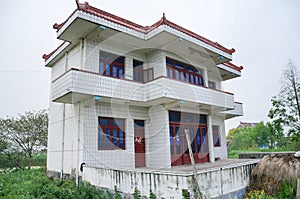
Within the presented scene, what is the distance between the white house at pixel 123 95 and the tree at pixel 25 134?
5788 millimetres

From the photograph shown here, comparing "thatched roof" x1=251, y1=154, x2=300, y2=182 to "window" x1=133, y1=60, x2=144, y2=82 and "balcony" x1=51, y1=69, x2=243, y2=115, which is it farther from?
"window" x1=133, y1=60, x2=144, y2=82

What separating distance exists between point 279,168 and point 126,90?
5.87m

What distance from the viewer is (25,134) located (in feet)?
52.6

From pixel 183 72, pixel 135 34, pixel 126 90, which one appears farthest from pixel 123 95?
pixel 183 72

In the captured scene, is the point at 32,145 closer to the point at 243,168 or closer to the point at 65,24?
the point at 65,24

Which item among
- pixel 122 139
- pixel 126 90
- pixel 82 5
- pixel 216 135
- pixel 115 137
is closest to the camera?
pixel 82 5

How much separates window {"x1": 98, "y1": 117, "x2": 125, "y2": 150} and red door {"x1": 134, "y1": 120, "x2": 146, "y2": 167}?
77cm

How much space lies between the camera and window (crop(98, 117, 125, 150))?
28.9 ft

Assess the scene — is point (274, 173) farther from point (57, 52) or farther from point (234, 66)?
point (57, 52)

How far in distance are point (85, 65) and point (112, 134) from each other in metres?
2.91

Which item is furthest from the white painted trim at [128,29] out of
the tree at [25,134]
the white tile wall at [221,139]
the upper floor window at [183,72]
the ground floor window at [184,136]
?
the tree at [25,134]

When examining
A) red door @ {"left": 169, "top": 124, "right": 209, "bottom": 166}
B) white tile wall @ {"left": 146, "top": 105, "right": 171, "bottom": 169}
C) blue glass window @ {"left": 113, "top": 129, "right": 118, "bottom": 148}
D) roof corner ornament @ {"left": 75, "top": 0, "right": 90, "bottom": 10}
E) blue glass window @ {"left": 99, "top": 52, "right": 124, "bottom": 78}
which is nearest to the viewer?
roof corner ornament @ {"left": 75, "top": 0, "right": 90, "bottom": 10}

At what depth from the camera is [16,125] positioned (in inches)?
616

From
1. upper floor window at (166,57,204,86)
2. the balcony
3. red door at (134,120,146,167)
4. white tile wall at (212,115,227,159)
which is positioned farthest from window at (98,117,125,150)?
white tile wall at (212,115,227,159)
